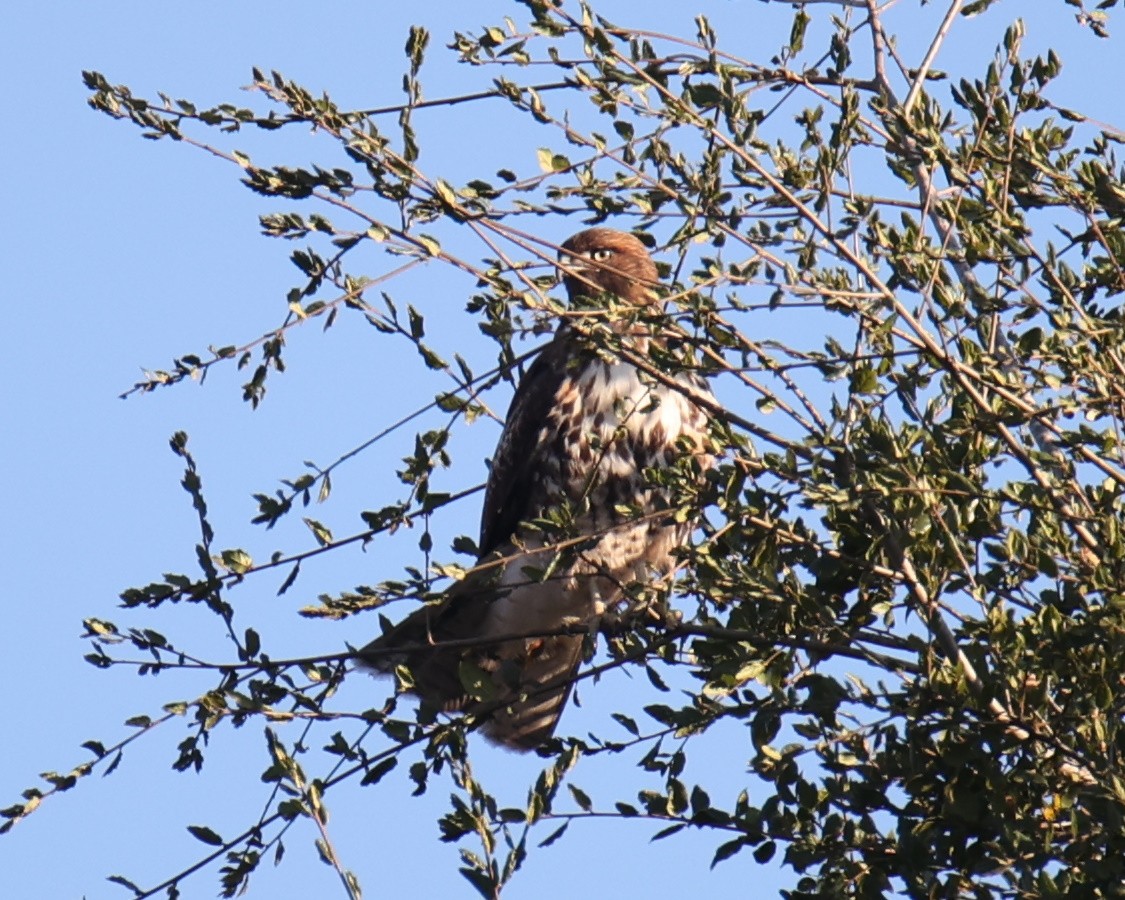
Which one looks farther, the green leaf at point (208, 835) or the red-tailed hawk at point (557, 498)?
the red-tailed hawk at point (557, 498)

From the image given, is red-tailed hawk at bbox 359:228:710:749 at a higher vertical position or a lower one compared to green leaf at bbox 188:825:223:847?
higher

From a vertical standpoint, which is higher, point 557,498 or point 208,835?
point 557,498

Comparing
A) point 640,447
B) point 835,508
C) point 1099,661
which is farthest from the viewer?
point 640,447

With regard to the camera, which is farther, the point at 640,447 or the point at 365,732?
the point at 640,447

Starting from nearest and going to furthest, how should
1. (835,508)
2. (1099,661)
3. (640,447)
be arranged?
(1099,661) → (835,508) → (640,447)

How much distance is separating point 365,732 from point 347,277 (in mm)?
893

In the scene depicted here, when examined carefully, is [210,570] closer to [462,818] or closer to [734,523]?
[462,818]

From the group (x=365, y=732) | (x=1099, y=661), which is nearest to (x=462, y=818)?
(x=365, y=732)

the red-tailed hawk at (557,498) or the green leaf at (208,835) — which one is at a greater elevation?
the red-tailed hawk at (557,498)

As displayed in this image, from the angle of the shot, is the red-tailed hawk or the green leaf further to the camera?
the red-tailed hawk

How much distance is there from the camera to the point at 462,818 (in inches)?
131

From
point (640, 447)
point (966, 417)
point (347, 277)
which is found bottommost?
point (966, 417)

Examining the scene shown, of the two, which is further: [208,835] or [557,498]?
[557,498]

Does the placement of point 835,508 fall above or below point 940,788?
above
